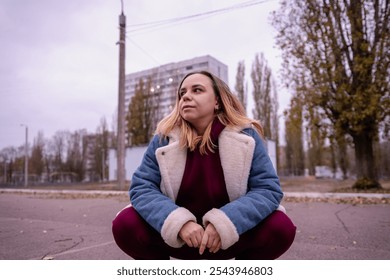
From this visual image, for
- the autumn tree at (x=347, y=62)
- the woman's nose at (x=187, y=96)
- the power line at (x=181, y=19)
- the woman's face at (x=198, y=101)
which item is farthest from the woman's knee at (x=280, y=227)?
the autumn tree at (x=347, y=62)

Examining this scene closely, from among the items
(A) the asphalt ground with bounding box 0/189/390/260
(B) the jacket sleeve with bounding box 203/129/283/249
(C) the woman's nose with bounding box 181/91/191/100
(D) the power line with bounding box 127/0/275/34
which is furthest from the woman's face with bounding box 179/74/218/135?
(D) the power line with bounding box 127/0/275/34

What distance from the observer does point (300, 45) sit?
36.1ft

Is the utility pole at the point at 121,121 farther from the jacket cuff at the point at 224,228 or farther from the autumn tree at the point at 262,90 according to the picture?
the autumn tree at the point at 262,90

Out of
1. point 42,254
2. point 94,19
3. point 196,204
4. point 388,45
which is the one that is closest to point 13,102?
point 94,19

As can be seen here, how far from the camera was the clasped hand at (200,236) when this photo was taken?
1.26 metres

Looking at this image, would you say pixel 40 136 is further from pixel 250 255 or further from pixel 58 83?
pixel 250 255

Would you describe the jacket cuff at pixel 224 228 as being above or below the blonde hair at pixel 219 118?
below

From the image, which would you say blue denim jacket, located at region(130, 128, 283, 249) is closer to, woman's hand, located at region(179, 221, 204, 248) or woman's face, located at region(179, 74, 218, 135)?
woman's hand, located at region(179, 221, 204, 248)

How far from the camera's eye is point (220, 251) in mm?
1470

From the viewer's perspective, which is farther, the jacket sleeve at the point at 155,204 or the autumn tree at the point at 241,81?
the autumn tree at the point at 241,81

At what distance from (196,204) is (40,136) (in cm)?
3733

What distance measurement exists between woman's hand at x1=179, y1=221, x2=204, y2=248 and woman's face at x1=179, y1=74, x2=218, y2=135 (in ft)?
2.01

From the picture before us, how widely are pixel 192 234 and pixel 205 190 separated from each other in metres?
0.32

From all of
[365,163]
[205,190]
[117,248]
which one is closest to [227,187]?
[205,190]
